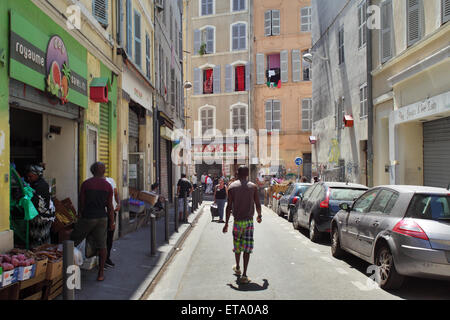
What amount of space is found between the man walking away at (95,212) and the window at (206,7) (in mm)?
32451

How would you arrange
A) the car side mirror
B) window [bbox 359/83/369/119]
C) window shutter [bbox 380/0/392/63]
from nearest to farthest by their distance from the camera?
1. the car side mirror
2. window shutter [bbox 380/0/392/63]
3. window [bbox 359/83/369/119]

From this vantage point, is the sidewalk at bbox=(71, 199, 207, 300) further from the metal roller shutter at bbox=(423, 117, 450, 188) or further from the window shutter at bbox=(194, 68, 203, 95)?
the window shutter at bbox=(194, 68, 203, 95)

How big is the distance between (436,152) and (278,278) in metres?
8.10

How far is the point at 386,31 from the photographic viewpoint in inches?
579

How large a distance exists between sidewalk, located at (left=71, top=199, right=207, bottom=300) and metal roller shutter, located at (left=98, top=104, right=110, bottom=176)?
196cm

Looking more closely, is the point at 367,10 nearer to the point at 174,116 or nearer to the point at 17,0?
the point at 174,116

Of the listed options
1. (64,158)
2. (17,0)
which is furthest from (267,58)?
(17,0)

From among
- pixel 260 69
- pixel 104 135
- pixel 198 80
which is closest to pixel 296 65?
pixel 260 69

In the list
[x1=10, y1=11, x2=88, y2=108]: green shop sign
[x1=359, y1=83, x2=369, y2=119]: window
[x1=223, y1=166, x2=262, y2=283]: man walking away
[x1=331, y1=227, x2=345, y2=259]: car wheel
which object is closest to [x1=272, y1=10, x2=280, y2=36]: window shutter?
[x1=359, y1=83, x2=369, y2=119]: window

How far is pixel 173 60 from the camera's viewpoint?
22.6 meters

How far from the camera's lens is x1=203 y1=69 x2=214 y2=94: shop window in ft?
119

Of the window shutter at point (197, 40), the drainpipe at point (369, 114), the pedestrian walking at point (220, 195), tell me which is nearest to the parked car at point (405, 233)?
the pedestrian walking at point (220, 195)
